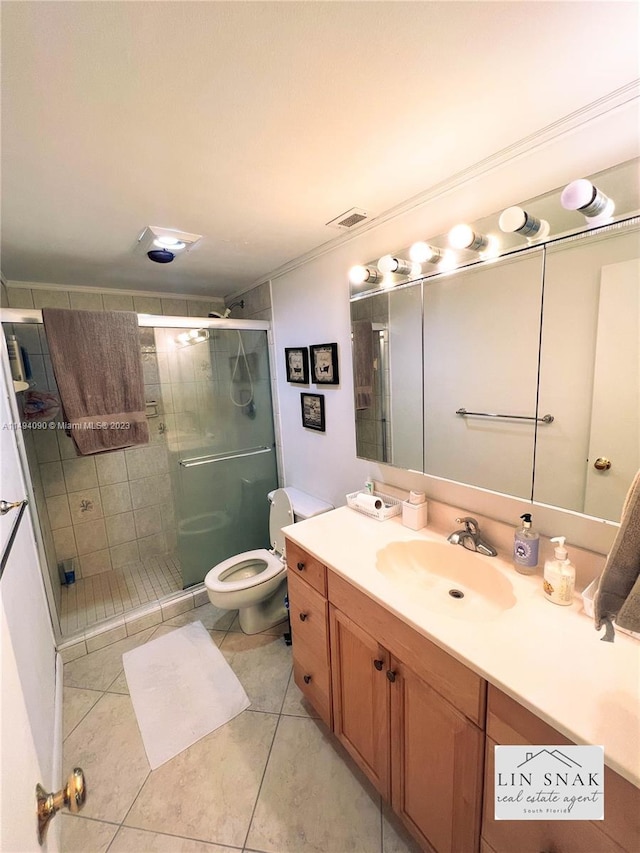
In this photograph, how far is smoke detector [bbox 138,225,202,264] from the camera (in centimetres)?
154

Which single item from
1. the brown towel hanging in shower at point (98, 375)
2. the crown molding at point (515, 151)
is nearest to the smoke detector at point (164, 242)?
the brown towel hanging in shower at point (98, 375)

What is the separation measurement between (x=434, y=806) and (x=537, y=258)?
1642mm

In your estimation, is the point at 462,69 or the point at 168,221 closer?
the point at 462,69

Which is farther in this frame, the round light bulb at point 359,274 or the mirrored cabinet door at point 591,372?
the round light bulb at point 359,274

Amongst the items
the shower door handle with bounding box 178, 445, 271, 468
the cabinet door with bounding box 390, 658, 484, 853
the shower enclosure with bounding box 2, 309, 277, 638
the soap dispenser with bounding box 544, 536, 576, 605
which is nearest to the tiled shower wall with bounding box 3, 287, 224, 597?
the shower enclosure with bounding box 2, 309, 277, 638

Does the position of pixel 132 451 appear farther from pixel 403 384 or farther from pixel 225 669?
pixel 403 384

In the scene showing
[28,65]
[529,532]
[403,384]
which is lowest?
[529,532]

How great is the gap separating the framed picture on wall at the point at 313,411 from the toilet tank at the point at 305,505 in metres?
0.45

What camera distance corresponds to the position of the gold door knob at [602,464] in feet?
3.27

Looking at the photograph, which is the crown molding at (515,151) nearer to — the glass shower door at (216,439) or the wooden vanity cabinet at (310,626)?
the glass shower door at (216,439)

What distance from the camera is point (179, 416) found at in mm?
2369

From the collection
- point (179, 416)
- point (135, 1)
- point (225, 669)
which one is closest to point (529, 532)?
point (135, 1)

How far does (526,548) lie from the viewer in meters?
1.11

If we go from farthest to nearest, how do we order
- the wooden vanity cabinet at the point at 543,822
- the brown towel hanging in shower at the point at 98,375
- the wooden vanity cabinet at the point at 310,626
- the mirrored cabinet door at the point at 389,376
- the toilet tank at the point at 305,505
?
the toilet tank at the point at 305,505 < the brown towel hanging in shower at the point at 98,375 < the mirrored cabinet door at the point at 389,376 < the wooden vanity cabinet at the point at 310,626 < the wooden vanity cabinet at the point at 543,822
